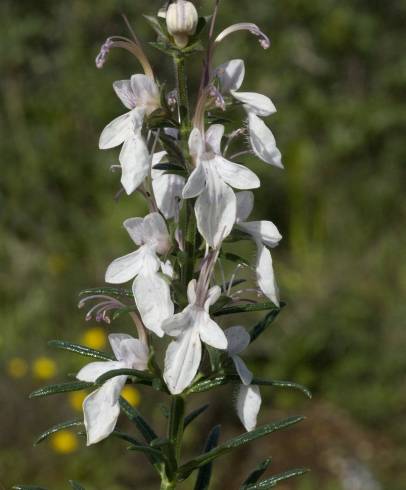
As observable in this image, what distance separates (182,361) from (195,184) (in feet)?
0.83

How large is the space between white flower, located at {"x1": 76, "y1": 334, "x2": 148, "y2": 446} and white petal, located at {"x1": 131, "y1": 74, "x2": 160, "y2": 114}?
0.36 meters

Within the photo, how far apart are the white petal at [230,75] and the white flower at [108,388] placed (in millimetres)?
416

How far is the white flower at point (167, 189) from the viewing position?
4.43 ft

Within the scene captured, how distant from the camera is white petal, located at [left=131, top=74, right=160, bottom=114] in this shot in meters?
1.24

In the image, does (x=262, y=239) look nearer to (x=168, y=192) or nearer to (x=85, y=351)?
(x=168, y=192)

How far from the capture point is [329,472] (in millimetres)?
3691

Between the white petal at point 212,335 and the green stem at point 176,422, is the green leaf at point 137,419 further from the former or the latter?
the white petal at point 212,335

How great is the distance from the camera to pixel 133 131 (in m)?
1.21

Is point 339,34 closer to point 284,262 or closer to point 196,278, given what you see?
point 284,262

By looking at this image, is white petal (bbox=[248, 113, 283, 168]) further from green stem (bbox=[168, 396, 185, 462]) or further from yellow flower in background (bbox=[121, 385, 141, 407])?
yellow flower in background (bbox=[121, 385, 141, 407])

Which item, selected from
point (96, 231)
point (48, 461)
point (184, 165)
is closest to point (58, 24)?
point (96, 231)

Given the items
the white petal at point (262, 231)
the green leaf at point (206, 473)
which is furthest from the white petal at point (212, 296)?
the green leaf at point (206, 473)

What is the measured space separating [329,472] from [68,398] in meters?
1.18

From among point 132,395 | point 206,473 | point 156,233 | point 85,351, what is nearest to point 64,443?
point 132,395
